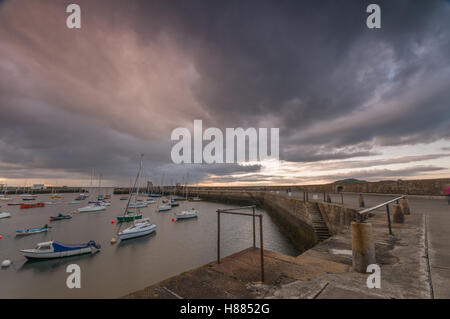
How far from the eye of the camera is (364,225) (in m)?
3.53

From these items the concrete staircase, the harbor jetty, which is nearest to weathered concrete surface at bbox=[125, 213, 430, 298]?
the harbor jetty

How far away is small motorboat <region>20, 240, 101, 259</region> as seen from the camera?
14809 millimetres

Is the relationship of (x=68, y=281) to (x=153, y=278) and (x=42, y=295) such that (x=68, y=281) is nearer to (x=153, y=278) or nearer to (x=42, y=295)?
(x=42, y=295)

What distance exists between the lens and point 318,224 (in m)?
14.8

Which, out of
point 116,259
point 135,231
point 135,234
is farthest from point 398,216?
point 135,234

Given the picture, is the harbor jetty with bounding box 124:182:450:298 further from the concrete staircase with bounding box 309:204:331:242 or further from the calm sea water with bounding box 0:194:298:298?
the calm sea water with bounding box 0:194:298:298

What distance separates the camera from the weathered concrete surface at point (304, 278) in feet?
9.83

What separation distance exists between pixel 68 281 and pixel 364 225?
16.9 m

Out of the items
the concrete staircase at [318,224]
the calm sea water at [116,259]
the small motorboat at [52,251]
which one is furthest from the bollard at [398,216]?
the small motorboat at [52,251]

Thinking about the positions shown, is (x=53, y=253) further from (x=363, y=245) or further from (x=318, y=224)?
(x=318, y=224)
